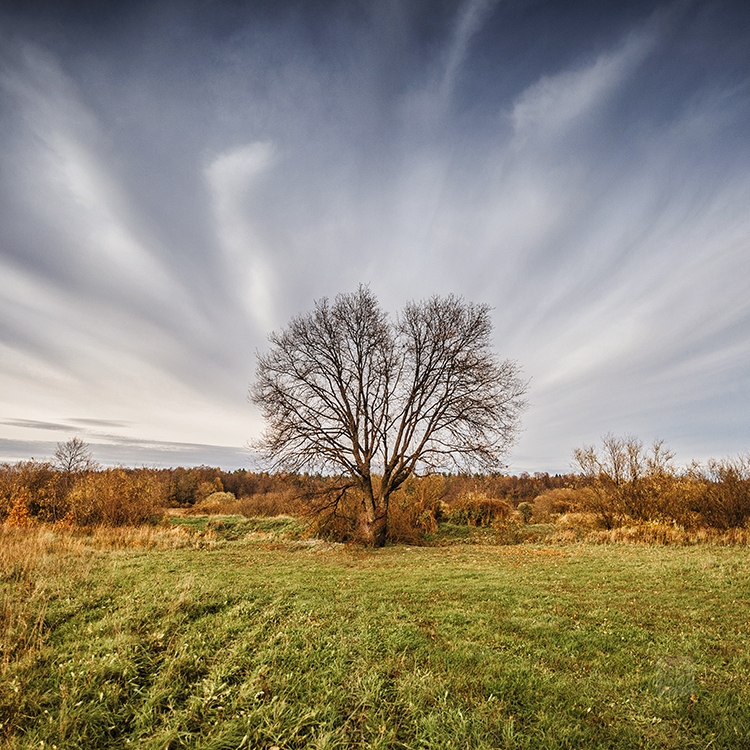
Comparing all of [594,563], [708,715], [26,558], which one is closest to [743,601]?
[594,563]

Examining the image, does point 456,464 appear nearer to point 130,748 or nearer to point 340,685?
point 340,685

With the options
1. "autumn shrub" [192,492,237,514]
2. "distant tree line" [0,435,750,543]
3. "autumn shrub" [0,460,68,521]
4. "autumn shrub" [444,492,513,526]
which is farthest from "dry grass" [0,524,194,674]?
"autumn shrub" [192,492,237,514]

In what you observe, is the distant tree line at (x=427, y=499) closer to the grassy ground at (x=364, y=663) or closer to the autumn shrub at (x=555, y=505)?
the autumn shrub at (x=555, y=505)

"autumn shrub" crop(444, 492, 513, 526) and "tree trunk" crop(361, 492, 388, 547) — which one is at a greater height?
"tree trunk" crop(361, 492, 388, 547)

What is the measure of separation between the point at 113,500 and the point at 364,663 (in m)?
26.0

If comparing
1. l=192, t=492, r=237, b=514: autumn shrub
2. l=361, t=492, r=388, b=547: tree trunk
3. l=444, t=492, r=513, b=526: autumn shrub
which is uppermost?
l=361, t=492, r=388, b=547: tree trunk

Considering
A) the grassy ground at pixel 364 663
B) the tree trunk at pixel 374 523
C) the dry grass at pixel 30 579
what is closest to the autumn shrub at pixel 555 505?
the tree trunk at pixel 374 523

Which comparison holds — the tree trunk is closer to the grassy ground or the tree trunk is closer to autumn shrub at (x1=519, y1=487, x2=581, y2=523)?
the grassy ground

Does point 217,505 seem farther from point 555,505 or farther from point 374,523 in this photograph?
point 555,505

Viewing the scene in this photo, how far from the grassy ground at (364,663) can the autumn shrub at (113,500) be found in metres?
17.9

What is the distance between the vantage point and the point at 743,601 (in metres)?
8.23

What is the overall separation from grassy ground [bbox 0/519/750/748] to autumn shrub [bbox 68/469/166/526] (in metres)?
17.9

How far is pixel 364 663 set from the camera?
5.20 meters

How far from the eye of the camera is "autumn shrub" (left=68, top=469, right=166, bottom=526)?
24.2 meters
